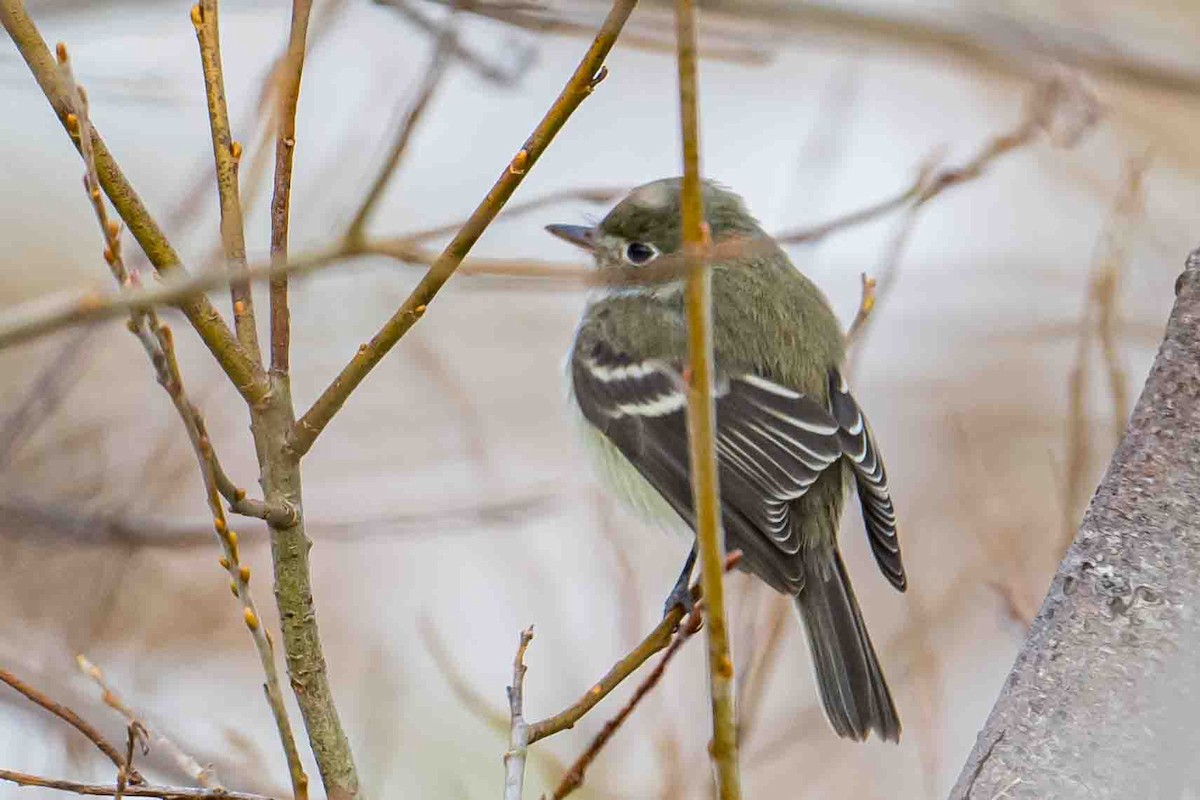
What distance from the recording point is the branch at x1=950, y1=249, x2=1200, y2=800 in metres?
2.24

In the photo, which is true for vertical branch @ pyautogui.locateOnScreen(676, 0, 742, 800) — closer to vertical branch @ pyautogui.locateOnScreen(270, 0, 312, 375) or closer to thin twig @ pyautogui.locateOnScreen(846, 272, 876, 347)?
vertical branch @ pyautogui.locateOnScreen(270, 0, 312, 375)

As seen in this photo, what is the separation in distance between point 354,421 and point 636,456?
3.80 metres

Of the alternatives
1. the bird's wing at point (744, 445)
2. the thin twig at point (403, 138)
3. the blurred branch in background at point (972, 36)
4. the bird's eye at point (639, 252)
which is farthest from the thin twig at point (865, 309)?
the thin twig at point (403, 138)

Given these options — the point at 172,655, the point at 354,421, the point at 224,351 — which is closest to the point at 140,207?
the point at 224,351

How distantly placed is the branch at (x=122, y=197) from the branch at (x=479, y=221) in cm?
17

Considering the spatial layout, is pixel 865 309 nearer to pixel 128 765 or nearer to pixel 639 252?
pixel 639 252

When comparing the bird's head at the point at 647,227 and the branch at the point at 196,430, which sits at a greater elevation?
the bird's head at the point at 647,227

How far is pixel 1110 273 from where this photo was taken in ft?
11.5

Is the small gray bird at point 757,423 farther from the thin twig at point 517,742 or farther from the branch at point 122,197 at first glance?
the branch at point 122,197

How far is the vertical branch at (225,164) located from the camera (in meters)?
2.42

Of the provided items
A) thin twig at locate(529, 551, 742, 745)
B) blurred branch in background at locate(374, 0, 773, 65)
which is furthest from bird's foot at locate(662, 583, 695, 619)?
blurred branch in background at locate(374, 0, 773, 65)

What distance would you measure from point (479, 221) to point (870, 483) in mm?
2101

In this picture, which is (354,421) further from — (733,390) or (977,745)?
(977,745)

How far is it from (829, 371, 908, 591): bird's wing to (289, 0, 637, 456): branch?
6.04 ft
